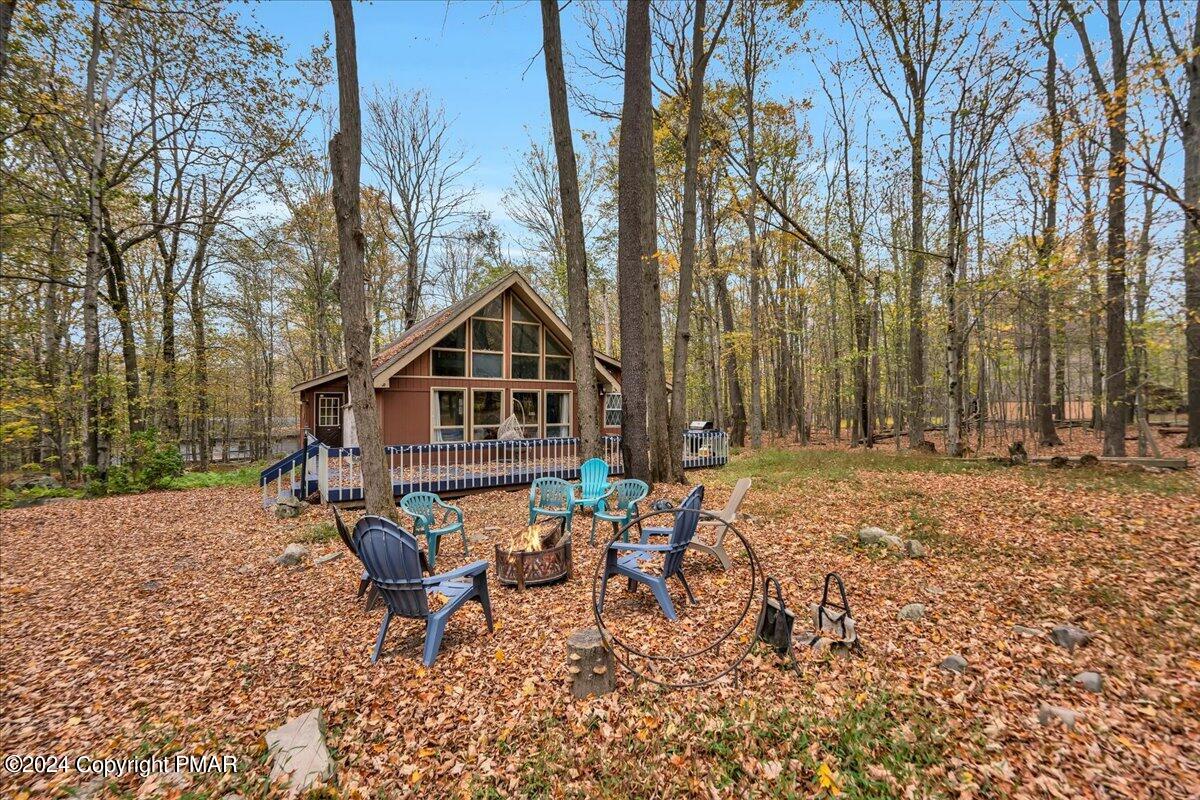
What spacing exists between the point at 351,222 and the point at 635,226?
4.85m

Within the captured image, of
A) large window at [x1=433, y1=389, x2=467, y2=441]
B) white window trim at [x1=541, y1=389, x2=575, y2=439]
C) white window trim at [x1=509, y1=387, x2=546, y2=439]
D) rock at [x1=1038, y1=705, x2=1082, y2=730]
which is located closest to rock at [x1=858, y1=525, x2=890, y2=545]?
rock at [x1=1038, y1=705, x2=1082, y2=730]

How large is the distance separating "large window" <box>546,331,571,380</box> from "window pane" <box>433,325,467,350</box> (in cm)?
265

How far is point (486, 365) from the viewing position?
13.5 metres

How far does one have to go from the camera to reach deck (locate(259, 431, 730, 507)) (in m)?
8.97

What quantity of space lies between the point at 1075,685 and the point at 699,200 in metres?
19.1

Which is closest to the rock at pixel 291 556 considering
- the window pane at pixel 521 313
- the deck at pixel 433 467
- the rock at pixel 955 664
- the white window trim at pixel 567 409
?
the deck at pixel 433 467

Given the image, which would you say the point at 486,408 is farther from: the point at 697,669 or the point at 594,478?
the point at 697,669

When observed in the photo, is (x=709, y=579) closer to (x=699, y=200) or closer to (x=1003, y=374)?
(x=699, y=200)

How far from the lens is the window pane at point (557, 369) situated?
14625 mm

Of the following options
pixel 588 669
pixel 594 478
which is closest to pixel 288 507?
pixel 594 478

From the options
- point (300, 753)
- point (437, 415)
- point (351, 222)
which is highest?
point (351, 222)

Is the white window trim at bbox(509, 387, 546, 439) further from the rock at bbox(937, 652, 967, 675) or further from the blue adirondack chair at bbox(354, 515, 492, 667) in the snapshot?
the rock at bbox(937, 652, 967, 675)

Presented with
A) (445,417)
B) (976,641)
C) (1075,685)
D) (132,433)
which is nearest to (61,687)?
(976,641)

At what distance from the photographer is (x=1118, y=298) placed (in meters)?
9.26
